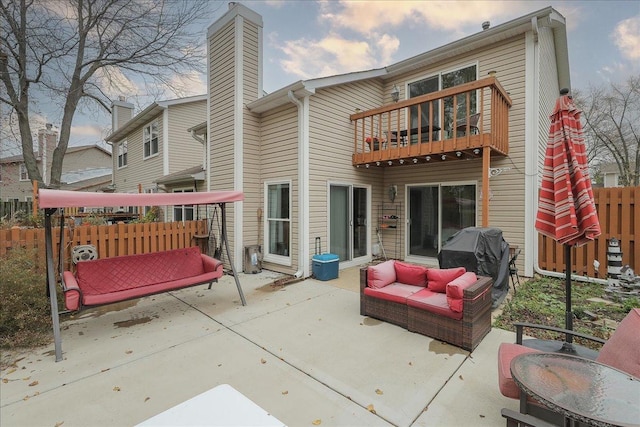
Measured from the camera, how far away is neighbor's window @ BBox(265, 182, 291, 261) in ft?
23.4

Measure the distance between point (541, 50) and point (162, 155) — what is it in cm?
1322

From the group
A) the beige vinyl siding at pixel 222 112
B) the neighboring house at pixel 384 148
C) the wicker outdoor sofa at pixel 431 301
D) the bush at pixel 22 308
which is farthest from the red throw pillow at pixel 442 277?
the bush at pixel 22 308

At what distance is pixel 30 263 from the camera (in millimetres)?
4441

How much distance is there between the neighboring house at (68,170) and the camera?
2088 centimetres

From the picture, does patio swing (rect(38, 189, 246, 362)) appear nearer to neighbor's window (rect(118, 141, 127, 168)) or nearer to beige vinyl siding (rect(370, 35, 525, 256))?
beige vinyl siding (rect(370, 35, 525, 256))

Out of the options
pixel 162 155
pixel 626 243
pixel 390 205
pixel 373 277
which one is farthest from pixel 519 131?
pixel 162 155

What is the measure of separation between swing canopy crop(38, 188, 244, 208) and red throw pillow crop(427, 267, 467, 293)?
10.6ft

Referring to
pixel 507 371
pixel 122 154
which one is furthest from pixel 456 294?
pixel 122 154

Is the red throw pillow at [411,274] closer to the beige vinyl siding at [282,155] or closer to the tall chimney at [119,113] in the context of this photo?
the beige vinyl siding at [282,155]

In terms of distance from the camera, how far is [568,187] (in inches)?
106

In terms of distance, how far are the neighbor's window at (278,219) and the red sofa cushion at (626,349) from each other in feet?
18.6

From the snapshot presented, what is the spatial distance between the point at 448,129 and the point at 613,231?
3.94 meters

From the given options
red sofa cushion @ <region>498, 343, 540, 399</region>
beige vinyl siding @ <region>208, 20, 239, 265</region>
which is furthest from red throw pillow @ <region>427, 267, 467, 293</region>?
beige vinyl siding @ <region>208, 20, 239, 265</region>

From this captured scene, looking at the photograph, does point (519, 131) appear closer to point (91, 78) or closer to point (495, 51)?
point (495, 51)
